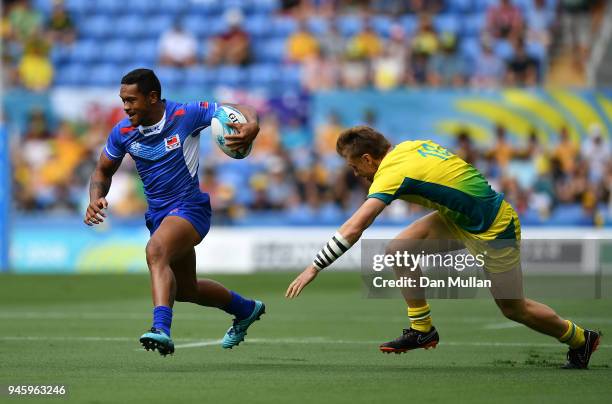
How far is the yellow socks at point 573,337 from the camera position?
907cm

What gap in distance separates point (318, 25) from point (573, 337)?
1949 centimetres

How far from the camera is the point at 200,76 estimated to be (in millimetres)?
27281

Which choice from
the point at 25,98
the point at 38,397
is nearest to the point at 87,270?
the point at 25,98

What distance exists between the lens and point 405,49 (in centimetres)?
2595

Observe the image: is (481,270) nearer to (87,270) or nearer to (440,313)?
(440,313)

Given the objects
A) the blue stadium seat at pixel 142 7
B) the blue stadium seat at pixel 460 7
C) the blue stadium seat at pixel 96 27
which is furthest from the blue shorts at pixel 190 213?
the blue stadium seat at pixel 142 7

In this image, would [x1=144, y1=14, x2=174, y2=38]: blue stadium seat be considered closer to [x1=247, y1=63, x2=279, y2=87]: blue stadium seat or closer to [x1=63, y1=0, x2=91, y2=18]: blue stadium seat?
[x1=63, y1=0, x2=91, y2=18]: blue stadium seat

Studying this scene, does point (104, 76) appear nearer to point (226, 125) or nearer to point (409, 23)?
point (409, 23)

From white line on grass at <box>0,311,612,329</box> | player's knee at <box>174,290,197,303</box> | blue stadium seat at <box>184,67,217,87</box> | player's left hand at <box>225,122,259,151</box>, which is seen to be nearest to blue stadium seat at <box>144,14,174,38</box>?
blue stadium seat at <box>184,67,217,87</box>

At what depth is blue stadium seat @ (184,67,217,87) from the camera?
1064 inches

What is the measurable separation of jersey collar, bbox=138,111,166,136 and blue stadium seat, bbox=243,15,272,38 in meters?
18.8

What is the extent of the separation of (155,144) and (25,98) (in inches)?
637

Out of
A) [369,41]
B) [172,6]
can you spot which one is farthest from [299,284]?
[172,6]

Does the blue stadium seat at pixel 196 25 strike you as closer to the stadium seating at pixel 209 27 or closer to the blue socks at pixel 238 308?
the stadium seating at pixel 209 27
